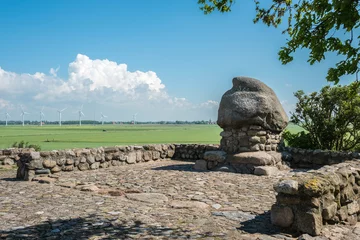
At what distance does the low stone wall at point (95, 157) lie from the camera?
35.9ft

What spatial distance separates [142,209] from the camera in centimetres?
655

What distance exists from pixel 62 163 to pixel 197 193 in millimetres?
6174

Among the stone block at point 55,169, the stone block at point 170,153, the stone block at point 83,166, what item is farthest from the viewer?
the stone block at point 170,153

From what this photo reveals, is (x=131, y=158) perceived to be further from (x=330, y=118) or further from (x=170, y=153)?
(x=330, y=118)

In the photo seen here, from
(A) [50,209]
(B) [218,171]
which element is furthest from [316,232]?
(B) [218,171]

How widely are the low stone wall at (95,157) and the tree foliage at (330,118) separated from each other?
5193 mm

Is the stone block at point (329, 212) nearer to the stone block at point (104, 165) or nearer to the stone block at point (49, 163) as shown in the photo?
the stone block at point (49, 163)

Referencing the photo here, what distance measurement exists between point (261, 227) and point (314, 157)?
28.7ft

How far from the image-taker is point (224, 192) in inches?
326

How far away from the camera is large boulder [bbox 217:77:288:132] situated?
41.8ft

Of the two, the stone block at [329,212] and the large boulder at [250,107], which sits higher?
the large boulder at [250,107]

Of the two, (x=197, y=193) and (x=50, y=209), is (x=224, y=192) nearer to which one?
(x=197, y=193)

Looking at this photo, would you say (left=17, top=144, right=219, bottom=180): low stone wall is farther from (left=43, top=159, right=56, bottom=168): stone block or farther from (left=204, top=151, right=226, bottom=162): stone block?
(left=204, top=151, right=226, bottom=162): stone block

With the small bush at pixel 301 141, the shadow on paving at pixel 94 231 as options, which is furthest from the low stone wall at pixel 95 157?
the shadow on paving at pixel 94 231
